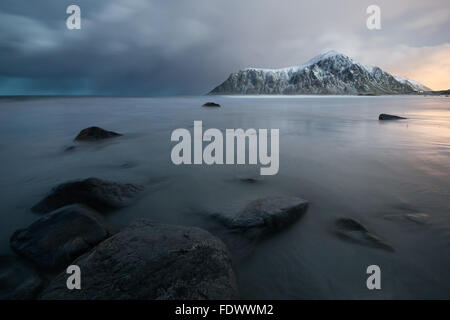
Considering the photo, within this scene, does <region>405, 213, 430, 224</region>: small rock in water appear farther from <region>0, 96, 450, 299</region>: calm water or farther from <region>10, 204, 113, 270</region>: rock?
<region>10, 204, 113, 270</region>: rock

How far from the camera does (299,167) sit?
18.3 ft

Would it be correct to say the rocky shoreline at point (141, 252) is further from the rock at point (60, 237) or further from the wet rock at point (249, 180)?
the wet rock at point (249, 180)

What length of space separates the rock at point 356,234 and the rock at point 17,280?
336cm

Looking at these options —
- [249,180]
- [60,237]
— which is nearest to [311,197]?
[249,180]

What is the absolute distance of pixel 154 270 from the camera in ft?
6.39

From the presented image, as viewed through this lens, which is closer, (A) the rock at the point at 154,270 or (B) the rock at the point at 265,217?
(A) the rock at the point at 154,270

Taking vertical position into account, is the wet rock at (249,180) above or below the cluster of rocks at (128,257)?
above

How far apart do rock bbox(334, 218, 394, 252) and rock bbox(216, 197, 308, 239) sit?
1.74 feet

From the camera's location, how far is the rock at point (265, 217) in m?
2.85

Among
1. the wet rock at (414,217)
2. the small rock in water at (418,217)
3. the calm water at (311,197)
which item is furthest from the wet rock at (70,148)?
the small rock in water at (418,217)

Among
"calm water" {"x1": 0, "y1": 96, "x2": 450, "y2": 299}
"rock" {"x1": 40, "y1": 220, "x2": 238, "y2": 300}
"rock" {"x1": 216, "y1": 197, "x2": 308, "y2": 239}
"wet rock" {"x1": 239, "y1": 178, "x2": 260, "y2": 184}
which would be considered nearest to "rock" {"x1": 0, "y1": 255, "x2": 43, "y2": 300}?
"rock" {"x1": 40, "y1": 220, "x2": 238, "y2": 300}

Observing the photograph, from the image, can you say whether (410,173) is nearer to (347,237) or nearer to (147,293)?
(347,237)
